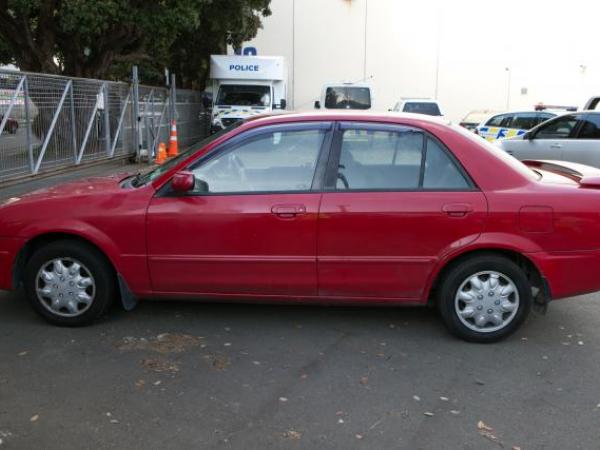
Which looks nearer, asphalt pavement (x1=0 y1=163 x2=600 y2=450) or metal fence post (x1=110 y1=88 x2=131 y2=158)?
asphalt pavement (x1=0 y1=163 x2=600 y2=450)

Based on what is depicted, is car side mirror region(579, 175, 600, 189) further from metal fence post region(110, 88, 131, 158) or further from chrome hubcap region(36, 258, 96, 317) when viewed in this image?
metal fence post region(110, 88, 131, 158)

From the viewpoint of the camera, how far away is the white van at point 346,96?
20625 mm

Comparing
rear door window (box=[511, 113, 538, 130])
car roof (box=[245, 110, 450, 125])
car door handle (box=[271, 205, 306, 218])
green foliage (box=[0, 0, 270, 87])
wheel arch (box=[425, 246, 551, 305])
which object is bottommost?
wheel arch (box=[425, 246, 551, 305])

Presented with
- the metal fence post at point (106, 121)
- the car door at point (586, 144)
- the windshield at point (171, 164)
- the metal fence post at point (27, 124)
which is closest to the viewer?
the windshield at point (171, 164)

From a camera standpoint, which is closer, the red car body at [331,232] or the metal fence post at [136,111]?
the red car body at [331,232]

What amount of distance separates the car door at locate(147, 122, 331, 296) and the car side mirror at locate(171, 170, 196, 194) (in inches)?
2.9

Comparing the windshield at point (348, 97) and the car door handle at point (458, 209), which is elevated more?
the windshield at point (348, 97)

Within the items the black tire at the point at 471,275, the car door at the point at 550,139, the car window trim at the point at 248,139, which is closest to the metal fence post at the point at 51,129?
the car window trim at the point at 248,139

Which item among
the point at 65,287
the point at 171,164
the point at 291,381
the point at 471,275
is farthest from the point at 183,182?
the point at 471,275

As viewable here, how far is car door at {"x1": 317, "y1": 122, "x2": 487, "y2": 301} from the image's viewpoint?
13.5ft

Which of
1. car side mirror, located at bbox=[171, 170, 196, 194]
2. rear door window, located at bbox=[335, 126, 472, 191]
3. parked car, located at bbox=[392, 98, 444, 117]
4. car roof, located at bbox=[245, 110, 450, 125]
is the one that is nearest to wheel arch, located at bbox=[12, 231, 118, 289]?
car side mirror, located at bbox=[171, 170, 196, 194]

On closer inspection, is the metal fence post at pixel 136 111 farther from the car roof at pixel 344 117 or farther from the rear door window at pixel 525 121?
the car roof at pixel 344 117

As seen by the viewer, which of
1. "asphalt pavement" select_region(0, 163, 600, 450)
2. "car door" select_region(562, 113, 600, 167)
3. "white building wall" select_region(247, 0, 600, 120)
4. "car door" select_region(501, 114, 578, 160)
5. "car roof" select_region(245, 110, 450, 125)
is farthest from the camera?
"white building wall" select_region(247, 0, 600, 120)

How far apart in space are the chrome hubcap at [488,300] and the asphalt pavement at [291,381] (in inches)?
8.1
